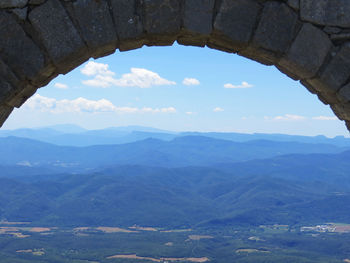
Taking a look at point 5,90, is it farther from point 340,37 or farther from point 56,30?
point 340,37

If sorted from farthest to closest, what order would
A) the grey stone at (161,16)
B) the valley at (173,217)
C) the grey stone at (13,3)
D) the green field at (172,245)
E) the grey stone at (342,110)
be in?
1. the valley at (173,217)
2. the green field at (172,245)
3. the grey stone at (342,110)
4. the grey stone at (161,16)
5. the grey stone at (13,3)

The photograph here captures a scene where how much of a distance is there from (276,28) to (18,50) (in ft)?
6.75

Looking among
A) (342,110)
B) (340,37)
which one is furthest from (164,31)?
(342,110)

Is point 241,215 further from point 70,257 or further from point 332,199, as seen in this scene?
point 70,257

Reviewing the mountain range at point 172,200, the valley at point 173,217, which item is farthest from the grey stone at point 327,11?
the mountain range at point 172,200

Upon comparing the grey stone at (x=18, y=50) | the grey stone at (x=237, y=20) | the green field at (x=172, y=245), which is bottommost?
the grey stone at (x=18, y=50)

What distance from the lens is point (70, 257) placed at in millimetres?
60406

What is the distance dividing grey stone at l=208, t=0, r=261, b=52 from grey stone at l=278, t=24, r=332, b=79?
387 mm

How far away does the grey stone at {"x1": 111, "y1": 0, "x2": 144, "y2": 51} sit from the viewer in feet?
12.0

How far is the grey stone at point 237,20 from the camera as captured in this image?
12.3 ft

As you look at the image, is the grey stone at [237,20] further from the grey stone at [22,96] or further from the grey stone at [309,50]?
the grey stone at [22,96]

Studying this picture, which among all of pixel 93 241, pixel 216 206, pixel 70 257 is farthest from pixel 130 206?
pixel 70 257

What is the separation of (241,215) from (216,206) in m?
11.4

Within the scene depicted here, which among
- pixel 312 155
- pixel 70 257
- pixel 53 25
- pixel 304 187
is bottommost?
pixel 53 25
